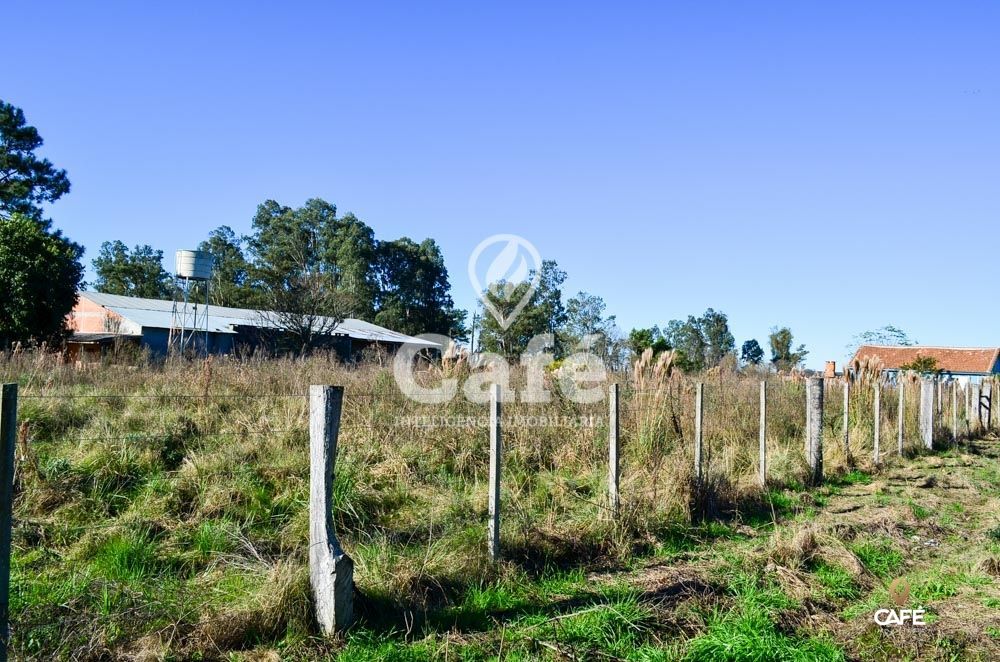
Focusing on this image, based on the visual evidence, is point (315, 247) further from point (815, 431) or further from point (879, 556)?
point (879, 556)

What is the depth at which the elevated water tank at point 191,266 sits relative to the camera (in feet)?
97.1

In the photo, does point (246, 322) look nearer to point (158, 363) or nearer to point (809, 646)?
point (158, 363)

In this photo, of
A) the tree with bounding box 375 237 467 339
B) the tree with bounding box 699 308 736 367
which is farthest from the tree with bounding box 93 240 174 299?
the tree with bounding box 699 308 736 367

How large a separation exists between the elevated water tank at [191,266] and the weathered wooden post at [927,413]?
2618cm

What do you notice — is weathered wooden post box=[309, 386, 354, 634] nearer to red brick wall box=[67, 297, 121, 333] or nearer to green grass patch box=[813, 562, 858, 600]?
green grass patch box=[813, 562, 858, 600]

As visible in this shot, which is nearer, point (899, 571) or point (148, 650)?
point (148, 650)

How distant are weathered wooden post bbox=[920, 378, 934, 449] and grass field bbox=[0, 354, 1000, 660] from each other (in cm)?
393

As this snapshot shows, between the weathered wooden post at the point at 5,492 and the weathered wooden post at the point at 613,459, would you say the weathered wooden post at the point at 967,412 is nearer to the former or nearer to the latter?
the weathered wooden post at the point at 613,459

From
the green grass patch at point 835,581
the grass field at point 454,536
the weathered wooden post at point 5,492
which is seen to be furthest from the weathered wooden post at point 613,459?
the weathered wooden post at point 5,492

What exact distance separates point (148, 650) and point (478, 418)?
16.3 ft

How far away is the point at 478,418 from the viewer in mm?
8438

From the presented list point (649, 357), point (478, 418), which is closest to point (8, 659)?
point (478, 418)

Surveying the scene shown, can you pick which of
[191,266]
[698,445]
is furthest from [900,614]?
[191,266]

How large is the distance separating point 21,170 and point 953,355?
6300 centimetres
